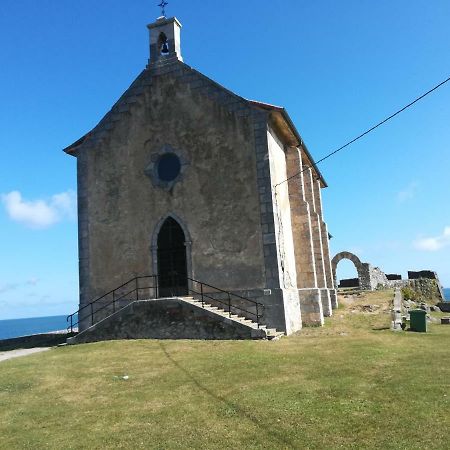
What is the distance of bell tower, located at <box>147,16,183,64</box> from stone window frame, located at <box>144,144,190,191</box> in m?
4.08

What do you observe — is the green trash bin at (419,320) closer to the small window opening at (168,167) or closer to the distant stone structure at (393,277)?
the small window opening at (168,167)

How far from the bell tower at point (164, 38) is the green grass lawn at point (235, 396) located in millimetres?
12956

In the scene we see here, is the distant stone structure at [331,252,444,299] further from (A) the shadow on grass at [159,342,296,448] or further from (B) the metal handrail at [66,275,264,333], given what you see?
(A) the shadow on grass at [159,342,296,448]

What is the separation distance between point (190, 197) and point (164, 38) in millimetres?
7735

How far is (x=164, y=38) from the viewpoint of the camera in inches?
856

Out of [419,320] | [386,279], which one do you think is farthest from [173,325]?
[386,279]

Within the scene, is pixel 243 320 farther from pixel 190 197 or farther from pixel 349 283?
pixel 349 283

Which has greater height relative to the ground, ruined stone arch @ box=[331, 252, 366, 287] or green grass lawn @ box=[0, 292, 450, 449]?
ruined stone arch @ box=[331, 252, 366, 287]

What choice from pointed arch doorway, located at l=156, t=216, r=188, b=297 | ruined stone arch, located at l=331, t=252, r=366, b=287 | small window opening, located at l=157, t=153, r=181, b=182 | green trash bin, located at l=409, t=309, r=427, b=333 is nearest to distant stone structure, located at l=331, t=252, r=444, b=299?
ruined stone arch, located at l=331, t=252, r=366, b=287

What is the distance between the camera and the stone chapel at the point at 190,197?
18.4 metres

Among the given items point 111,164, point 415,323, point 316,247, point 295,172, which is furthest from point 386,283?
point 111,164

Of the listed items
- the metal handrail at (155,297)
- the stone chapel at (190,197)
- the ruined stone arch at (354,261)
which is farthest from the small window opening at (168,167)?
the ruined stone arch at (354,261)

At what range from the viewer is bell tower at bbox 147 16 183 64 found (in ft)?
69.2

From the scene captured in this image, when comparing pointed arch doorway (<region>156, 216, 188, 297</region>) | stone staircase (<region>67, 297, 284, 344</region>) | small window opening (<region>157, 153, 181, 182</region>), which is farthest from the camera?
small window opening (<region>157, 153, 181, 182</region>)
